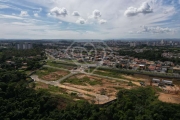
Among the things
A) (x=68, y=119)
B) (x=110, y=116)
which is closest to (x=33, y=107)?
(x=68, y=119)

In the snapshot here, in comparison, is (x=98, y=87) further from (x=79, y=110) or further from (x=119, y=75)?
(x=79, y=110)

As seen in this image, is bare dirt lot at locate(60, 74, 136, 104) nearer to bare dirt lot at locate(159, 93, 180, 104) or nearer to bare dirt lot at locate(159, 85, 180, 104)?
bare dirt lot at locate(159, 85, 180, 104)

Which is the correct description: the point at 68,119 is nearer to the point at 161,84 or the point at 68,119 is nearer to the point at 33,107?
the point at 33,107

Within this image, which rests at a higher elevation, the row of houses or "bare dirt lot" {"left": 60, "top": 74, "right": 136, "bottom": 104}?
the row of houses

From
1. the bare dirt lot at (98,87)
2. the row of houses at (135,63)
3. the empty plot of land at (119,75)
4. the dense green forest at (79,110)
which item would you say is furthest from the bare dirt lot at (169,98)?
the row of houses at (135,63)

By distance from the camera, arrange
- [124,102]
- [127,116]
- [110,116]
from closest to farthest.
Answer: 1. [127,116]
2. [110,116]
3. [124,102]

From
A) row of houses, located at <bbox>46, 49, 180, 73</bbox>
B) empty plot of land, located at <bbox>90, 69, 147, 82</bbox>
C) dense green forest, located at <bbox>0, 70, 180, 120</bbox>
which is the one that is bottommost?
empty plot of land, located at <bbox>90, 69, 147, 82</bbox>

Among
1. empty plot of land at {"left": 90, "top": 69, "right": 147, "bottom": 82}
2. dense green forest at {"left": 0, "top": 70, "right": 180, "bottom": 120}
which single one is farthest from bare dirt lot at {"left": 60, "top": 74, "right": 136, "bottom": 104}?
dense green forest at {"left": 0, "top": 70, "right": 180, "bottom": 120}

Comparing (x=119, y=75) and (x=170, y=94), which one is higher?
(x=119, y=75)

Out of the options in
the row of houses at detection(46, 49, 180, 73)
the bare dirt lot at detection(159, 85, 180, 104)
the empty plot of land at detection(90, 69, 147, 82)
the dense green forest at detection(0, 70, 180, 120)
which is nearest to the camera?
the dense green forest at detection(0, 70, 180, 120)

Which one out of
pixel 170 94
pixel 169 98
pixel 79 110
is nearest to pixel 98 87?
pixel 169 98

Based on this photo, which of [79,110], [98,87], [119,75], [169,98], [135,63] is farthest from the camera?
[135,63]
